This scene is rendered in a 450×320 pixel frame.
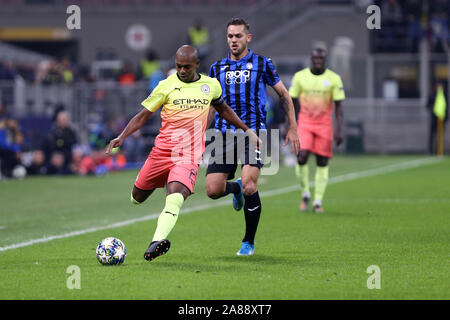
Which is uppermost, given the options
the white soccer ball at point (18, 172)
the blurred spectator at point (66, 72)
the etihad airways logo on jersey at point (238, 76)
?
the etihad airways logo on jersey at point (238, 76)

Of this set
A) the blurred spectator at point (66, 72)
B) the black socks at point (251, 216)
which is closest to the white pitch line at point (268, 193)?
the black socks at point (251, 216)

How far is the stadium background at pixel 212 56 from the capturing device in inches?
1056

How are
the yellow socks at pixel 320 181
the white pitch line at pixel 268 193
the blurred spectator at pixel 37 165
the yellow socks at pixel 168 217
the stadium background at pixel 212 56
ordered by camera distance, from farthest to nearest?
the stadium background at pixel 212 56 → the blurred spectator at pixel 37 165 → the yellow socks at pixel 320 181 → the white pitch line at pixel 268 193 → the yellow socks at pixel 168 217

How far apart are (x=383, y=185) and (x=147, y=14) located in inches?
870

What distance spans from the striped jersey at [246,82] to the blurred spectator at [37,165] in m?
14.0

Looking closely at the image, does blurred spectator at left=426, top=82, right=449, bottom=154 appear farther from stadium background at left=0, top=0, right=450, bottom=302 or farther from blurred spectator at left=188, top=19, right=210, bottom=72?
blurred spectator at left=188, top=19, right=210, bottom=72

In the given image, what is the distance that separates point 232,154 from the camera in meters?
9.70

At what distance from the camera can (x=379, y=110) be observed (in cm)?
3084

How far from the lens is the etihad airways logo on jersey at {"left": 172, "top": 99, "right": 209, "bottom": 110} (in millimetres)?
9008

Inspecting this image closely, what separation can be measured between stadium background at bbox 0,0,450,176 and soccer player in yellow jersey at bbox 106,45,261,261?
14981 mm

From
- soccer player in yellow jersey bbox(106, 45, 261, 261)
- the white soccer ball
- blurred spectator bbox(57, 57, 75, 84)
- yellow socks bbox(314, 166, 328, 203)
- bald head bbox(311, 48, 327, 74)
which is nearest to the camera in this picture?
soccer player in yellow jersey bbox(106, 45, 261, 261)

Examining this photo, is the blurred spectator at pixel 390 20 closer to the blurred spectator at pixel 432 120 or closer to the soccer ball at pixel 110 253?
the blurred spectator at pixel 432 120

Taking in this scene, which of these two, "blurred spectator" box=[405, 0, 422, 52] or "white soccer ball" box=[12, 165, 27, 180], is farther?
"blurred spectator" box=[405, 0, 422, 52]

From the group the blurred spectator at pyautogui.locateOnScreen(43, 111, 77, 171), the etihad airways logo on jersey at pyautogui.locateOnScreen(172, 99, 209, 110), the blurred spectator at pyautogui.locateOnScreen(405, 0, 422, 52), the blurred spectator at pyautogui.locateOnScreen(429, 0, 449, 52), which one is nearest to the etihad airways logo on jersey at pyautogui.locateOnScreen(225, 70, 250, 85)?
the etihad airways logo on jersey at pyautogui.locateOnScreen(172, 99, 209, 110)
